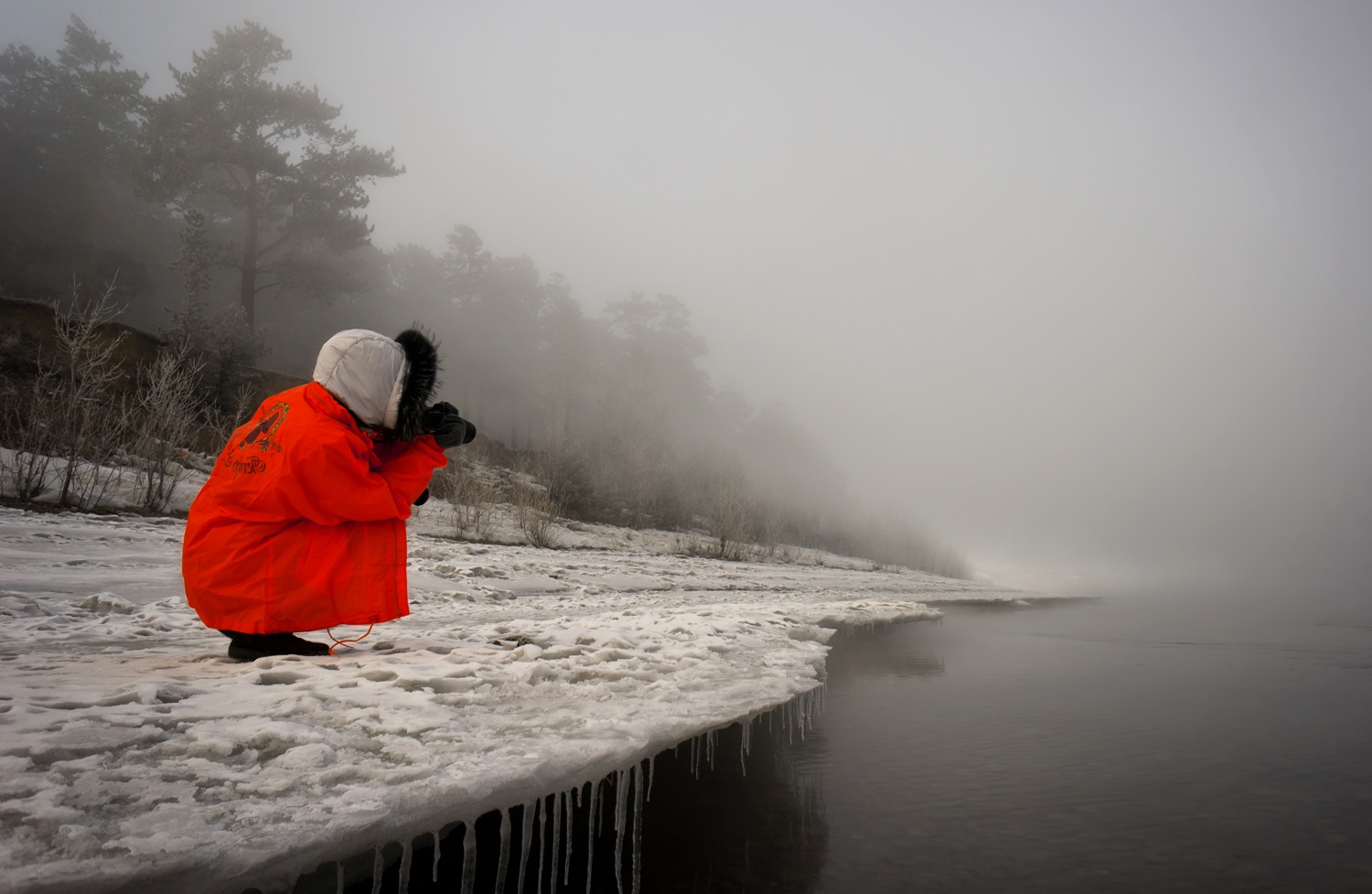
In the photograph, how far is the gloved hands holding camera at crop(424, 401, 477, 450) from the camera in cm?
347

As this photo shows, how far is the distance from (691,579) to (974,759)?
31.6 ft

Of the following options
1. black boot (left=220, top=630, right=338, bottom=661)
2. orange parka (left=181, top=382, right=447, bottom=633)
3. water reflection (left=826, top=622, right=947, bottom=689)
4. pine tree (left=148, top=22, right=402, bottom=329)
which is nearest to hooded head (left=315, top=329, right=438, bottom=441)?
orange parka (left=181, top=382, right=447, bottom=633)

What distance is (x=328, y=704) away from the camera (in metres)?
2.56

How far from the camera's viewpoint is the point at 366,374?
11.0 ft

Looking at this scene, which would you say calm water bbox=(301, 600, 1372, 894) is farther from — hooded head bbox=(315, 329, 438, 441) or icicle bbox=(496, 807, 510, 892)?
hooded head bbox=(315, 329, 438, 441)

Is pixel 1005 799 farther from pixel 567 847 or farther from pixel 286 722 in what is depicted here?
pixel 286 722

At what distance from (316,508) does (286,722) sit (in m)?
0.99

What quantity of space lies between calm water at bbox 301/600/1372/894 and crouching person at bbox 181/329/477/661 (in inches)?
47.8

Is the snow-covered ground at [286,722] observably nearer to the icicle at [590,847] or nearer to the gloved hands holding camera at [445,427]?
the icicle at [590,847]

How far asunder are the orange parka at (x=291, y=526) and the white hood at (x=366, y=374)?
0.10 meters

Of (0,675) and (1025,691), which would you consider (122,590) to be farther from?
(1025,691)

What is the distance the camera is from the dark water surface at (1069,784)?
9.25ft

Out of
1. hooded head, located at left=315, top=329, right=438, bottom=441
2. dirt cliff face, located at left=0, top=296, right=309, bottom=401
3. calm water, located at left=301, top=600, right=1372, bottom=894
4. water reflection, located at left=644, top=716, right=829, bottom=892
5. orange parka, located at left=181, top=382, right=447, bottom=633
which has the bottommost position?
water reflection, located at left=644, top=716, right=829, bottom=892

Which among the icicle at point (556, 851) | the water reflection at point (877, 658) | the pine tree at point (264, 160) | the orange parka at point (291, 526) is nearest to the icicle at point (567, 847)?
the icicle at point (556, 851)
